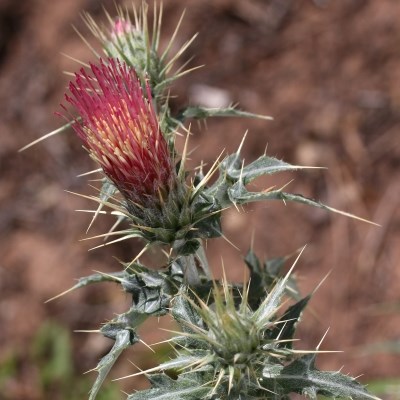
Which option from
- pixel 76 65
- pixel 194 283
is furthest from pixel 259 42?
pixel 194 283

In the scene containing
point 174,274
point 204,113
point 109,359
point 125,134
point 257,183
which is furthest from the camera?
point 257,183

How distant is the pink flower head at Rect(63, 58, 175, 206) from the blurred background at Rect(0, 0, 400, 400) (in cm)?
334

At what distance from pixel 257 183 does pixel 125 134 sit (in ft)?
12.0

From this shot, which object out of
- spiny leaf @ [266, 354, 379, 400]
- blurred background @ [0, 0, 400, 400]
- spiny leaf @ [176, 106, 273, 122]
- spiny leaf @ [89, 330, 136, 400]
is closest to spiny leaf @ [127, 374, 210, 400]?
spiny leaf @ [89, 330, 136, 400]

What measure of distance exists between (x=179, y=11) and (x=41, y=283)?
3074 mm

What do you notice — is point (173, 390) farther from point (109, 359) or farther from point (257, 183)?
point (257, 183)

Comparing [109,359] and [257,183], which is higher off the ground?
[109,359]

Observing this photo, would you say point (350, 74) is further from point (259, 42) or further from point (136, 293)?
point (136, 293)

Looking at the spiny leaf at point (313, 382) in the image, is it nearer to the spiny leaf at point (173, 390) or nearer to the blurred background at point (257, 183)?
the spiny leaf at point (173, 390)

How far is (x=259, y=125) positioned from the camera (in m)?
6.41

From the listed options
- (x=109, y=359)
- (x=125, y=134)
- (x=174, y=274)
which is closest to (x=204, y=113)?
(x=125, y=134)

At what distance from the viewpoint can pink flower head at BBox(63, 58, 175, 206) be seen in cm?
237

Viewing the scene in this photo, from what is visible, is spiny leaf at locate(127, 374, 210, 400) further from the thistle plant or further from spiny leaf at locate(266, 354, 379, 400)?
spiny leaf at locate(266, 354, 379, 400)

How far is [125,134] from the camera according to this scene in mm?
2365
